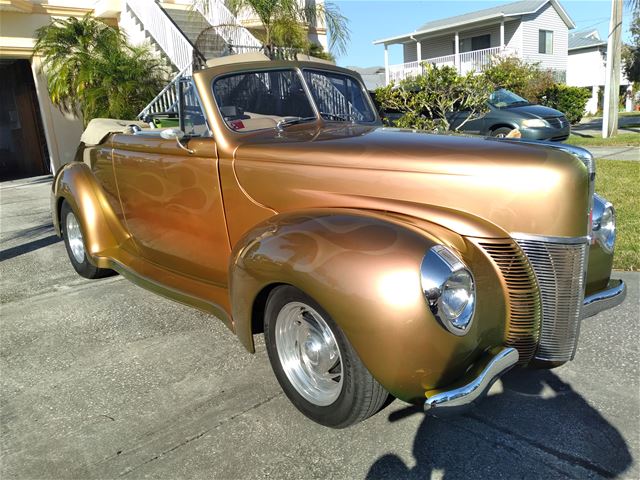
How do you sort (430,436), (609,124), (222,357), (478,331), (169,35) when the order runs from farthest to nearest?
1. (609,124)
2. (169,35)
3. (222,357)
4. (430,436)
5. (478,331)

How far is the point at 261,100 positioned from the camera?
3.46 m

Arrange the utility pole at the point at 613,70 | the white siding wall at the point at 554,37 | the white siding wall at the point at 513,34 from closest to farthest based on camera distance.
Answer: the utility pole at the point at 613,70 → the white siding wall at the point at 513,34 → the white siding wall at the point at 554,37

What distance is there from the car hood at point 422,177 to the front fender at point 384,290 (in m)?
0.17

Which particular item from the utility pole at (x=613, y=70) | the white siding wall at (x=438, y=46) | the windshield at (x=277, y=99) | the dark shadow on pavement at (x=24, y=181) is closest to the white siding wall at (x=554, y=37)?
the white siding wall at (x=438, y=46)

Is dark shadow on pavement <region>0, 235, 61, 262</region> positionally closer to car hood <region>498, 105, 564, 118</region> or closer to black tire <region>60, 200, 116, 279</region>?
black tire <region>60, 200, 116, 279</region>

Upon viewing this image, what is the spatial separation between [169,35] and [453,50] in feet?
68.1

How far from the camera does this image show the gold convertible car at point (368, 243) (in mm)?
2117

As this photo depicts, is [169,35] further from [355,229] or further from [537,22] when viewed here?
[537,22]

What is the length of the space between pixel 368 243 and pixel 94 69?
11.8 m

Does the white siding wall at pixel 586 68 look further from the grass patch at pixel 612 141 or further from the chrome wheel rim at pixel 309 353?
the chrome wheel rim at pixel 309 353

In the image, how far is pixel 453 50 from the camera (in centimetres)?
2969

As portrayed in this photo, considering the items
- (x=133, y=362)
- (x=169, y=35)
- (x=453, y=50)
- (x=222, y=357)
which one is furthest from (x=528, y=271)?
(x=453, y=50)

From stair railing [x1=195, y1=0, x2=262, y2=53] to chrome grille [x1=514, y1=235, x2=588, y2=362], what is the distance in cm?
1130

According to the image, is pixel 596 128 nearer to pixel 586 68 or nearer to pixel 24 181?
pixel 24 181
